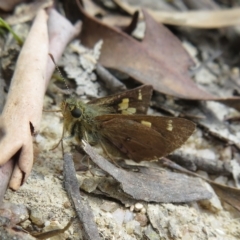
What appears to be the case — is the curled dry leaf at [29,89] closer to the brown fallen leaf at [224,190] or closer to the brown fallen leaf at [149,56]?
the brown fallen leaf at [149,56]

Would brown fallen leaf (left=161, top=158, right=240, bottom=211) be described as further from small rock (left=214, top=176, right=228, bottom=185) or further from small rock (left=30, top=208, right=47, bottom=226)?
small rock (left=30, top=208, right=47, bottom=226)

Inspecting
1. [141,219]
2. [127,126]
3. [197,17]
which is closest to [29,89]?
[127,126]

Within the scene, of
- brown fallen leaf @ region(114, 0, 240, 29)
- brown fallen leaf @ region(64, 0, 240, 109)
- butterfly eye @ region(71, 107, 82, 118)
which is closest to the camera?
butterfly eye @ region(71, 107, 82, 118)

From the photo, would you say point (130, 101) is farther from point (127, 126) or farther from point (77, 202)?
point (77, 202)

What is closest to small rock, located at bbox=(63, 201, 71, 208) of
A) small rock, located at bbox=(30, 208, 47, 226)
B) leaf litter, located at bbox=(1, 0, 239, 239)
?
leaf litter, located at bbox=(1, 0, 239, 239)

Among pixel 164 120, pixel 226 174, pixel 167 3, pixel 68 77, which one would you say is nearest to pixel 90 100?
pixel 68 77
